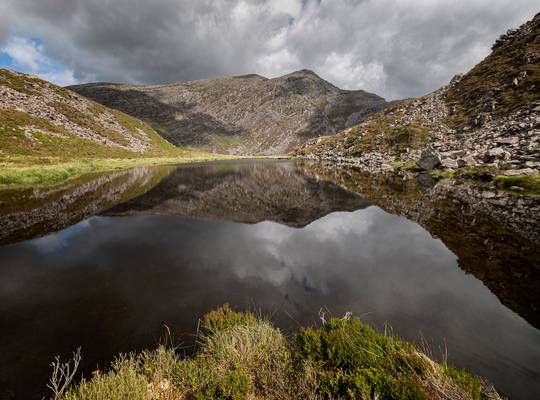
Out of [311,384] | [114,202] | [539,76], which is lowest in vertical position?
[114,202]

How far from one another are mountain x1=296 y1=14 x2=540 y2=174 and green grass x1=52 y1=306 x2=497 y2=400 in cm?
4402

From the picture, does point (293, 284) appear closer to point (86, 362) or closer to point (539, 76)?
point (86, 362)

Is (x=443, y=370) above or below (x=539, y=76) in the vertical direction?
below

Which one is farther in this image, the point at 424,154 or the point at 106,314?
the point at 424,154

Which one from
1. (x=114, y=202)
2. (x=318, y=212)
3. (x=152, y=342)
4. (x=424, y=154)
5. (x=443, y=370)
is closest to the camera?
(x=443, y=370)

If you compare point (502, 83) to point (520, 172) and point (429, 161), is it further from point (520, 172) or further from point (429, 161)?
point (520, 172)

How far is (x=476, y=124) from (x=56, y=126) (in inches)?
5830

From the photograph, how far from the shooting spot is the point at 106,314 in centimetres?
933

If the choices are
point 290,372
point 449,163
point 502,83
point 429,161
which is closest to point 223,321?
point 290,372

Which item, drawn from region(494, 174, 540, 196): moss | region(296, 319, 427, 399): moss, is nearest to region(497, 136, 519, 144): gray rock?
region(494, 174, 540, 196): moss

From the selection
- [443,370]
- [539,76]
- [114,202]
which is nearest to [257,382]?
[443,370]

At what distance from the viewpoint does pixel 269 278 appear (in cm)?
1265

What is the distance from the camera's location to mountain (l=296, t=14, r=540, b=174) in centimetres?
5119

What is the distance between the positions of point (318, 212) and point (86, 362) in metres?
22.7
